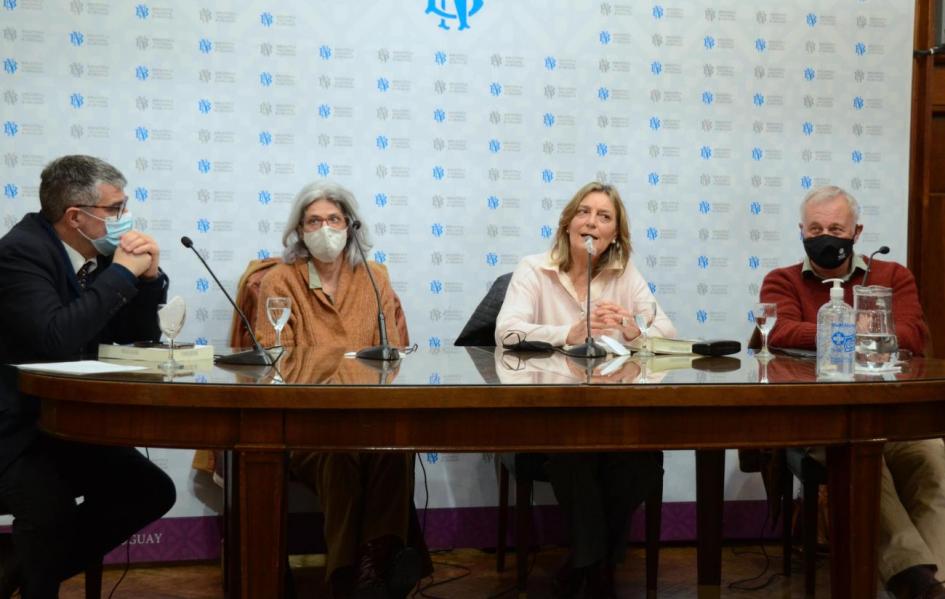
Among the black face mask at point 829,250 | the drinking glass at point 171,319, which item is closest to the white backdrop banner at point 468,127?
the black face mask at point 829,250

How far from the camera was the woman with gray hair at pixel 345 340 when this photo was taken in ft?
8.54

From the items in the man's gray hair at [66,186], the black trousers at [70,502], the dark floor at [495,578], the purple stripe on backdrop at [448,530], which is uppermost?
the man's gray hair at [66,186]

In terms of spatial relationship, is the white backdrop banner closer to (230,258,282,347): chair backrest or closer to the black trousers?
(230,258,282,347): chair backrest

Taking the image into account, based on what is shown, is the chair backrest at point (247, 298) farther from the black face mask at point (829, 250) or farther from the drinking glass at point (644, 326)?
the black face mask at point (829, 250)

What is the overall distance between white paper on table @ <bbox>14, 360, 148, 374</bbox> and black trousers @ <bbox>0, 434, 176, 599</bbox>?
0.97ft

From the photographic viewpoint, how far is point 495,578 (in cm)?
316

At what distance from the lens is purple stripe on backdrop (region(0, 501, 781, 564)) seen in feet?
10.9

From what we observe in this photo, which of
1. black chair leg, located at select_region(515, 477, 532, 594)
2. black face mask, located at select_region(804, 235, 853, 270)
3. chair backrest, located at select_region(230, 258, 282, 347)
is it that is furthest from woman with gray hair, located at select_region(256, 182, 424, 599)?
black face mask, located at select_region(804, 235, 853, 270)

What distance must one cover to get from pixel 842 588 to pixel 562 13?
7.95 feet

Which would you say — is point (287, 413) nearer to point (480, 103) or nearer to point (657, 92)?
point (480, 103)

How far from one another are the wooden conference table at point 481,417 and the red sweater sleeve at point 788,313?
A: 0.89 meters

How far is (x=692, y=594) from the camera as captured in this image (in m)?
2.98

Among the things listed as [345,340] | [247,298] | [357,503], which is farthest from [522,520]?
[247,298]

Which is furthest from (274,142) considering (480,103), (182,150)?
(480,103)
